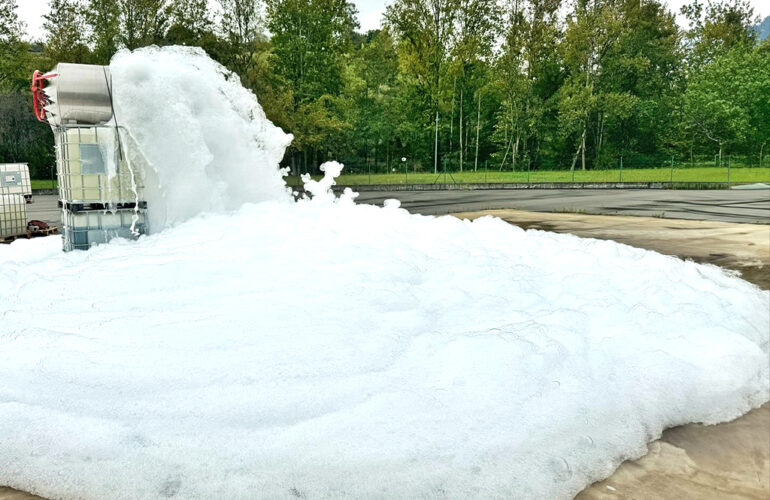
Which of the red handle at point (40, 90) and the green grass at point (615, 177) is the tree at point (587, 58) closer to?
the green grass at point (615, 177)

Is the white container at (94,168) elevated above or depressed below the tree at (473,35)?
below

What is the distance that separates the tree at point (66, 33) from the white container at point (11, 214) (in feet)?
108

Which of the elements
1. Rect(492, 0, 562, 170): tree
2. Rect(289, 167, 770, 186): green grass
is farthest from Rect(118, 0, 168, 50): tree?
Rect(492, 0, 562, 170): tree

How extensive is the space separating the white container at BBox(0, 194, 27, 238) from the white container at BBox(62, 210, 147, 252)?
421cm

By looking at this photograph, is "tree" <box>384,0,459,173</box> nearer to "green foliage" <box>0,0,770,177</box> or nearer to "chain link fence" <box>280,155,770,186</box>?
"green foliage" <box>0,0,770,177</box>

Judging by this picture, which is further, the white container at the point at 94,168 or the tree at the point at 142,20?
the tree at the point at 142,20

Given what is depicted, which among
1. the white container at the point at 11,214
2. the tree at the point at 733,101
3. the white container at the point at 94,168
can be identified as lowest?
the white container at the point at 11,214

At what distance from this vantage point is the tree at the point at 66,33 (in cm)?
3522

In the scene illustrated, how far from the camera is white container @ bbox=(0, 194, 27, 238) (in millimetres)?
7695

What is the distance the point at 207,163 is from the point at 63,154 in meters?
1.12

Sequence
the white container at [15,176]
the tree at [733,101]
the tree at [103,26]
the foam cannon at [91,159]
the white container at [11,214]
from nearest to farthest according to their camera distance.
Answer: the foam cannon at [91,159] < the white container at [11,214] < the white container at [15,176] < the tree at [103,26] < the tree at [733,101]

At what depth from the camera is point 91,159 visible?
14.4 feet

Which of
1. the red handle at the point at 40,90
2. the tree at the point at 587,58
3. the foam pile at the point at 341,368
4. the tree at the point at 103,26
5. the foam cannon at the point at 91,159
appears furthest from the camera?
the tree at the point at 587,58

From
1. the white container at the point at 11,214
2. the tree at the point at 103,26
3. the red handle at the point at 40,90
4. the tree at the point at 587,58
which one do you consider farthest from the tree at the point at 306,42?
the red handle at the point at 40,90
